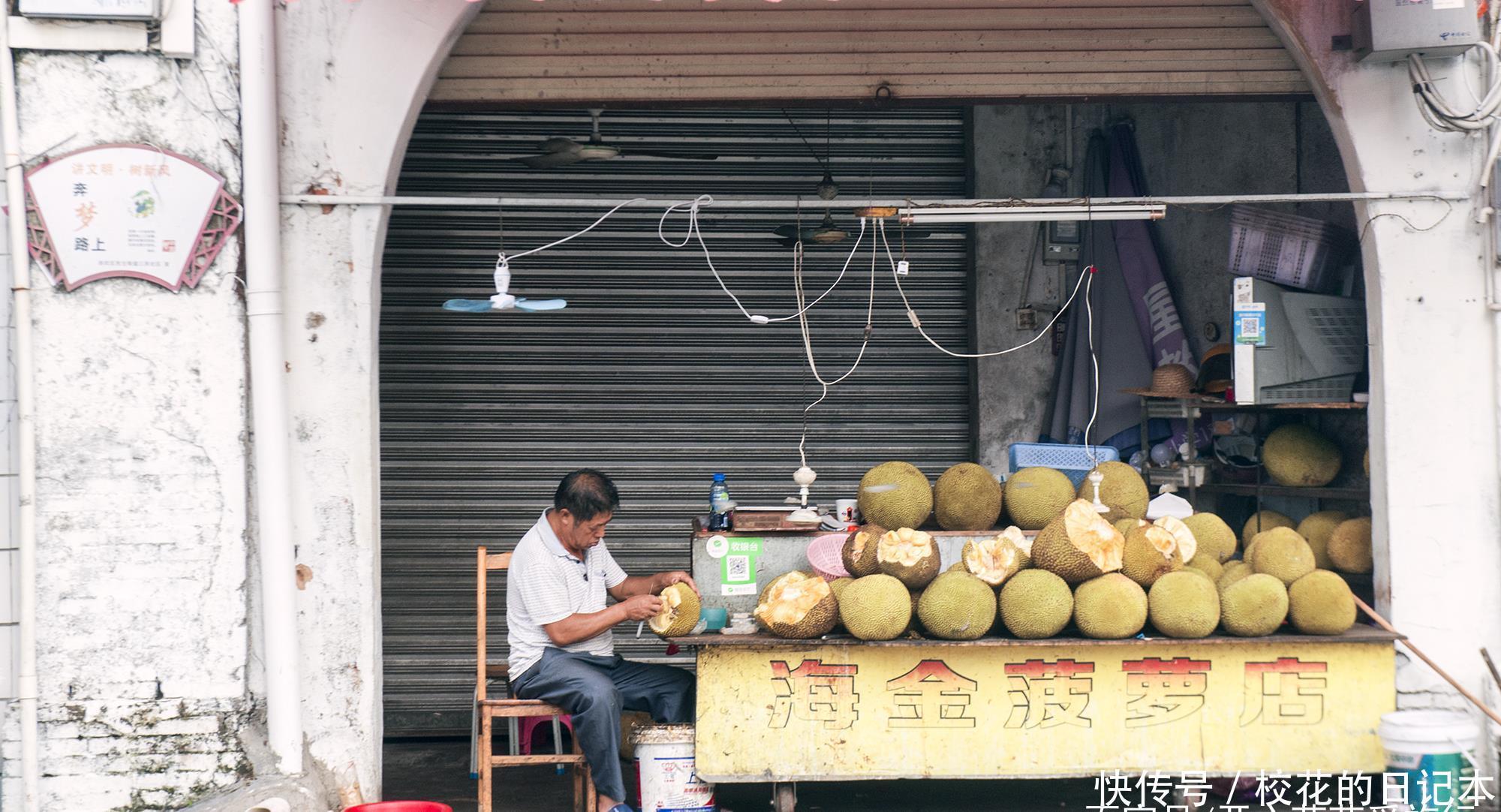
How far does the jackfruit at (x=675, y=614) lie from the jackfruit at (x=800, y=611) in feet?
0.84

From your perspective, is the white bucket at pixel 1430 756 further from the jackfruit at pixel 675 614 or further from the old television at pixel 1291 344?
A: the jackfruit at pixel 675 614

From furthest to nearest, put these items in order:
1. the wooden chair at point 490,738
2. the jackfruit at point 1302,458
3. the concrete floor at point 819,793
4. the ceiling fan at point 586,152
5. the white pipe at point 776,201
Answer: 1. the ceiling fan at point 586,152
2. the jackfruit at point 1302,458
3. the concrete floor at point 819,793
4. the wooden chair at point 490,738
5. the white pipe at point 776,201

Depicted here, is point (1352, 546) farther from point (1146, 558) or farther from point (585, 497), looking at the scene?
point (585, 497)

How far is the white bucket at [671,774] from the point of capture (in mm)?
4574

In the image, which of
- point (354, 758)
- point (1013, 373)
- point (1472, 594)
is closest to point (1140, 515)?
point (1472, 594)

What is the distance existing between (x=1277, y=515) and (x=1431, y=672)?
1.11 metres

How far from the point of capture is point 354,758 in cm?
465

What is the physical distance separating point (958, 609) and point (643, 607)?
1166mm

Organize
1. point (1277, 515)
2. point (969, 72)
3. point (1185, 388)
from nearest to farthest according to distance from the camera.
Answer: point (969, 72) → point (1277, 515) → point (1185, 388)

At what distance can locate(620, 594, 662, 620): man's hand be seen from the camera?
4.57 meters

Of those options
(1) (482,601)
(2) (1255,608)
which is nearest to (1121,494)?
(2) (1255,608)

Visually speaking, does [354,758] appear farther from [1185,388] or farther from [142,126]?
[1185,388]

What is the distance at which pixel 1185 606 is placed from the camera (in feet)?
14.6

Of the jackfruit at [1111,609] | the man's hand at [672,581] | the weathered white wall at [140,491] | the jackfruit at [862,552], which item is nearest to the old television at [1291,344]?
the jackfruit at [1111,609]
